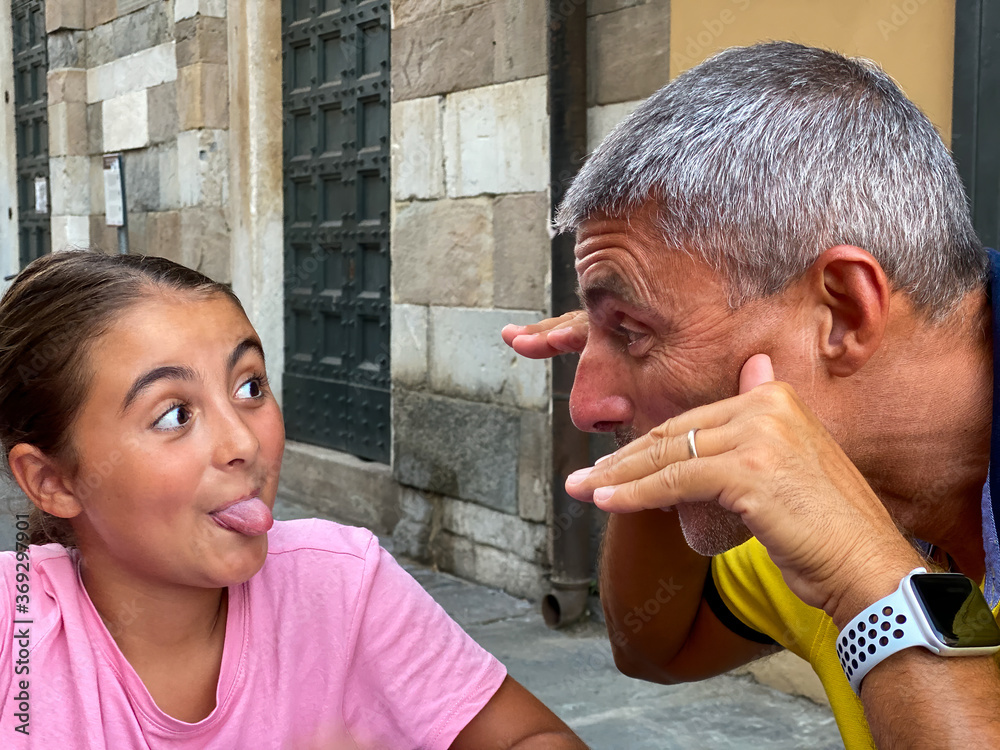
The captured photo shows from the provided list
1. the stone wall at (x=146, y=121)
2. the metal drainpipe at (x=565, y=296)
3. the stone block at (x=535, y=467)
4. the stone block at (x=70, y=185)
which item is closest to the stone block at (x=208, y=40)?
the stone wall at (x=146, y=121)

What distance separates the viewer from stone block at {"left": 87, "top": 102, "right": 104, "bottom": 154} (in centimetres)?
972

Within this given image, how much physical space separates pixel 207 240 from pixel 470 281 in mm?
3227

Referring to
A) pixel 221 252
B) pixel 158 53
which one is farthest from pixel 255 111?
pixel 158 53

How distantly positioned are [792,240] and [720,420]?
0.34 m

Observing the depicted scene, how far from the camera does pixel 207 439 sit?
5.31ft

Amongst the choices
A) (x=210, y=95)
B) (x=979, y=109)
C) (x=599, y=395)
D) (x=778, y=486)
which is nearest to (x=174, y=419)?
(x=599, y=395)

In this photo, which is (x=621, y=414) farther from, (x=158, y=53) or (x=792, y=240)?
(x=158, y=53)

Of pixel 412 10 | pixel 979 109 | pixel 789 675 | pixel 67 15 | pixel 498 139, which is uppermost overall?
pixel 67 15

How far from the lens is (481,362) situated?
206 inches

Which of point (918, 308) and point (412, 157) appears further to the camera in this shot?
point (412, 157)

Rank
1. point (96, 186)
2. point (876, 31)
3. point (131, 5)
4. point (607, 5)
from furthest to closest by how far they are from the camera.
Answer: point (96, 186) < point (131, 5) < point (607, 5) < point (876, 31)

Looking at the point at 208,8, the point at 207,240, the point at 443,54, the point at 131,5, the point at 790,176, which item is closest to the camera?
the point at 790,176

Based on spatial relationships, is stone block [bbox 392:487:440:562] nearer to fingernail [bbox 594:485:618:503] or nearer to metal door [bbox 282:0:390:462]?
metal door [bbox 282:0:390:462]

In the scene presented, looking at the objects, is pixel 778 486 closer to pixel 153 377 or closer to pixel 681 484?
pixel 681 484
